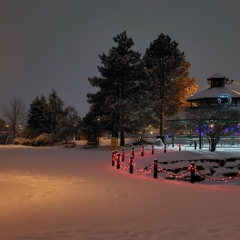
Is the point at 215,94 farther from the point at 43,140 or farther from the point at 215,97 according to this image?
the point at 43,140

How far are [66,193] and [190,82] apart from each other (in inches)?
1416

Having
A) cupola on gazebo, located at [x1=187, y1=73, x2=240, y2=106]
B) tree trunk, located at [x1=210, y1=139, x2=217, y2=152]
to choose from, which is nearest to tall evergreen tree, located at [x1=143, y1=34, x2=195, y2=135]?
cupola on gazebo, located at [x1=187, y1=73, x2=240, y2=106]

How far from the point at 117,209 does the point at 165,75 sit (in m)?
36.1

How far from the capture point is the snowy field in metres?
5.79

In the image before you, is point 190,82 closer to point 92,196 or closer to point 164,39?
point 164,39

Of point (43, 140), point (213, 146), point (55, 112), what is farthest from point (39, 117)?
point (213, 146)

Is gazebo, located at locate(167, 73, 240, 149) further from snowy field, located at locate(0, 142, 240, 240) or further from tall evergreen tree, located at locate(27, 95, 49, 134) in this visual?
tall evergreen tree, located at locate(27, 95, 49, 134)

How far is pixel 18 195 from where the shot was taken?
9656mm

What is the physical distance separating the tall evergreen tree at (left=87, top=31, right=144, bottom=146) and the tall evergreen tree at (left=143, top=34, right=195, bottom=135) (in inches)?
130

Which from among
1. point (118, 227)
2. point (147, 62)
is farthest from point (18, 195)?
point (147, 62)

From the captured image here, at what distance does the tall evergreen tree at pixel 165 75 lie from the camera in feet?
137

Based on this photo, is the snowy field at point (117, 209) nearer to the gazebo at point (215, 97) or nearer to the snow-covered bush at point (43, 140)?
the gazebo at point (215, 97)

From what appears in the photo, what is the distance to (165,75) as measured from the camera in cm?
4259

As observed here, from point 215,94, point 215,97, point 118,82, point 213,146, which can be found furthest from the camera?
point 118,82
